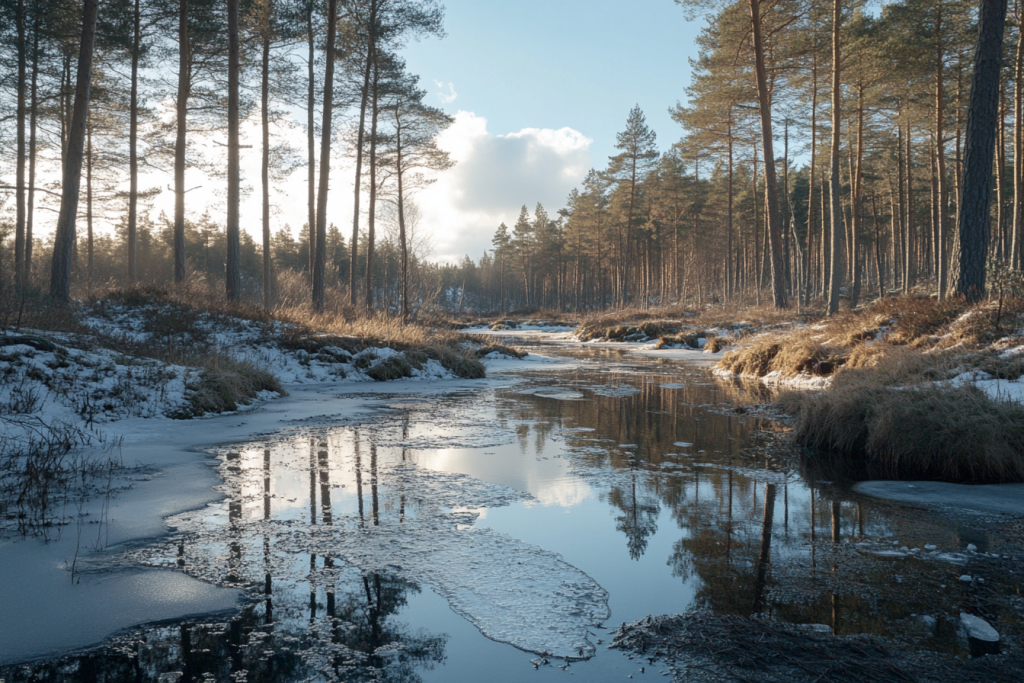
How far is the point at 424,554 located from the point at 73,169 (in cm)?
1342

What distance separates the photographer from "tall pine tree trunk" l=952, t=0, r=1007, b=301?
10.2 metres

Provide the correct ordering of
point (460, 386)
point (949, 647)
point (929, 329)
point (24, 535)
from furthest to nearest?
1. point (460, 386)
2. point (929, 329)
3. point (24, 535)
4. point (949, 647)

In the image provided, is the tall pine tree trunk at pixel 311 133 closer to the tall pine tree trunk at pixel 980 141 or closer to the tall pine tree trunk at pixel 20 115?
the tall pine tree trunk at pixel 20 115

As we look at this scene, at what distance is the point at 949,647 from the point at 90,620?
3.80 metres

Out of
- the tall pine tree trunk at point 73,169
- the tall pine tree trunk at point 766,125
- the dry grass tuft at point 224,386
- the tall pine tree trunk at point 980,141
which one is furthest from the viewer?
the tall pine tree trunk at point 766,125

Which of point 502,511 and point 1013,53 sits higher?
point 1013,53

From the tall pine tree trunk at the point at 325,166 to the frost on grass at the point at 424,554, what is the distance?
46.6 feet

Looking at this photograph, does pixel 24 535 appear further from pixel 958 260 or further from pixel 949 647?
pixel 958 260

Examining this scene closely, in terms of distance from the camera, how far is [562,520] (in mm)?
4309

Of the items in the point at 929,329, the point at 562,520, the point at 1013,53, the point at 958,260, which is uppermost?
the point at 1013,53

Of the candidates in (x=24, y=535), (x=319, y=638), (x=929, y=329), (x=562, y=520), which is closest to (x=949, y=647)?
(x=562, y=520)

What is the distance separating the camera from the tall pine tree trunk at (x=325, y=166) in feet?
58.1

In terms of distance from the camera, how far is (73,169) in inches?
487

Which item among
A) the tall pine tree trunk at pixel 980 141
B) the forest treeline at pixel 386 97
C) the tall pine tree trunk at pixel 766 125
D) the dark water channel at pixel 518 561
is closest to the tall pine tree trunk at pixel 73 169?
the forest treeline at pixel 386 97
